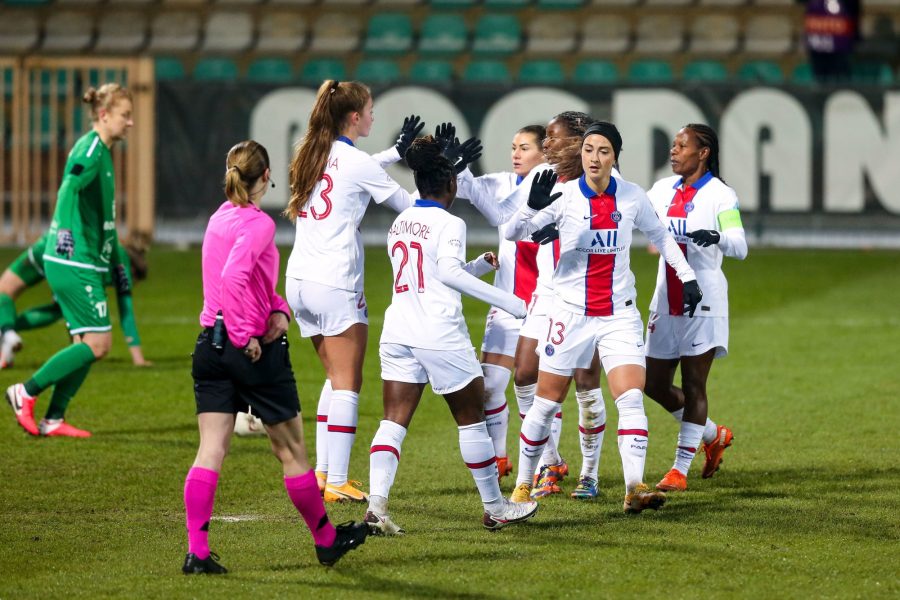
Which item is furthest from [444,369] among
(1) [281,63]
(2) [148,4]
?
(2) [148,4]

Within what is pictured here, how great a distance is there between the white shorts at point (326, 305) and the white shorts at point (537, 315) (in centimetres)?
100

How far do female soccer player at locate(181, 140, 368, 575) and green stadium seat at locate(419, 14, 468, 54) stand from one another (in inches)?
865

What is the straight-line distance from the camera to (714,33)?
27.5 m

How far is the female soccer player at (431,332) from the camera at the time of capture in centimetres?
600

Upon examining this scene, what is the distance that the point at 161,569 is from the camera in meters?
5.52

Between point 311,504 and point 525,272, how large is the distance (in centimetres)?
271

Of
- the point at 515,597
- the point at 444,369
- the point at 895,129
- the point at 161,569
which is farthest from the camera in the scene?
the point at 895,129

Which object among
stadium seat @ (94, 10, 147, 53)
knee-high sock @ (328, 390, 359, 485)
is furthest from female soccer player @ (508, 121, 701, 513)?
stadium seat @ (94, 10, 147, 53)

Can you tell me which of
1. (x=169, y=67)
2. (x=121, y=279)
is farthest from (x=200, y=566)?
(x=169, y=67)

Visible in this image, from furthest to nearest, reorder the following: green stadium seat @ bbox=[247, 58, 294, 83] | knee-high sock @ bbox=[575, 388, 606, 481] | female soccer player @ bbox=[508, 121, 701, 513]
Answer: green stadium seat @ bbox=[247, 58, 294, 83] < knee-high sock @ bbox=[575, 388, 606, 481] < female soccer player @ bbox=[508, 121, 701, 513]

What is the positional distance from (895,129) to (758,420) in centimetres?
1385

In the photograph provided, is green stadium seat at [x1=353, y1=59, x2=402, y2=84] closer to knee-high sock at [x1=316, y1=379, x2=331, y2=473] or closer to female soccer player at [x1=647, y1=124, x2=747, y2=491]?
female soccer player at [x1=647, y1=124, x2=747, y2=491]

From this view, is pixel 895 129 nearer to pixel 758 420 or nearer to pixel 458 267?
pixel 758 420

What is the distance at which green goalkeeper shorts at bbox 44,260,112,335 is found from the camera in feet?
28.4
